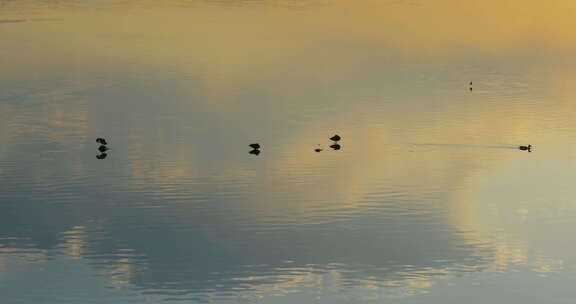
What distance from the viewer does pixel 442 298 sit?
4841 centimetres

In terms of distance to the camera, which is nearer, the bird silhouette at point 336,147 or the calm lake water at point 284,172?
the calm lake water at point 284,172

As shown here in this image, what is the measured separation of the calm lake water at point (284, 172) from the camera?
51.2 metres

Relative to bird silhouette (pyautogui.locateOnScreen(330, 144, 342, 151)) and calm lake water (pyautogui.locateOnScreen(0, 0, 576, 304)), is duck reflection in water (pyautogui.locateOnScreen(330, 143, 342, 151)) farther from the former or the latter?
calm lake water (pyautogui.locateOnScreen(0, 0, 576, 304))

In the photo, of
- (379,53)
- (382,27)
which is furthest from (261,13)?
(379,53)

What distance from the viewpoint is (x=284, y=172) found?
228ft

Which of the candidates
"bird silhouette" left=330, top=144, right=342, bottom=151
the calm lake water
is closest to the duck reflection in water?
"bird silhouette" left=330, top=144, right=342, bottom=151

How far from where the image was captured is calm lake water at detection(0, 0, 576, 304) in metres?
51.2

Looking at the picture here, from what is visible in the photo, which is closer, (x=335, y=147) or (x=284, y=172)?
(x=284, y=172)

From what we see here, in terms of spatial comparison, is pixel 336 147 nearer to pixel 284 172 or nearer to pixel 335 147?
pixel 335 147

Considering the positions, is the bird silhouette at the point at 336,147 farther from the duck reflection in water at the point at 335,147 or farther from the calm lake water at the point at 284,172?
the calm lake water at the point at 284,172

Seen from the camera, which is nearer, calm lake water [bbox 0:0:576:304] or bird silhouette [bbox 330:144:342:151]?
calm lake water [bbox 0:0:576:304]

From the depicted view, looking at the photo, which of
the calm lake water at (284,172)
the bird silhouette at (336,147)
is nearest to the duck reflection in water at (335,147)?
the bird silhouette at (336,147)

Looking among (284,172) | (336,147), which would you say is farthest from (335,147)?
(284,172)

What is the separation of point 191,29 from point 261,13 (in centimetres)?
2512
